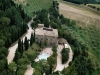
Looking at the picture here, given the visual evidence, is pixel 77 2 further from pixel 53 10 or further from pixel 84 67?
pixel 84 67

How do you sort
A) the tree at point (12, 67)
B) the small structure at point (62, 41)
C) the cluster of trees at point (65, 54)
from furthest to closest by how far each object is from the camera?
1. the small structure at point (62, 41)
2. the cluster of trees at point (65, 54)
3. the tree at point (12, 67)

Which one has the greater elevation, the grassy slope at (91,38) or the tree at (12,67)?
the tree at (12,67)

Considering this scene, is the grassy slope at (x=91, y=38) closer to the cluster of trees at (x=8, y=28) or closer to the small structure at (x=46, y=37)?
the small structure at (x=46, y=37)

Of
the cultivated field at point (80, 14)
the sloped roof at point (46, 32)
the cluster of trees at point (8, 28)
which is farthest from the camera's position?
the cultivated field at point (80, 14)

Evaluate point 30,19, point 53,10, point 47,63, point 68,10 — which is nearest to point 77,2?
point 68,10

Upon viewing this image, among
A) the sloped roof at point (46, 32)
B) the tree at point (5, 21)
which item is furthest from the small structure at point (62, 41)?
the tree at point (5, 21)
